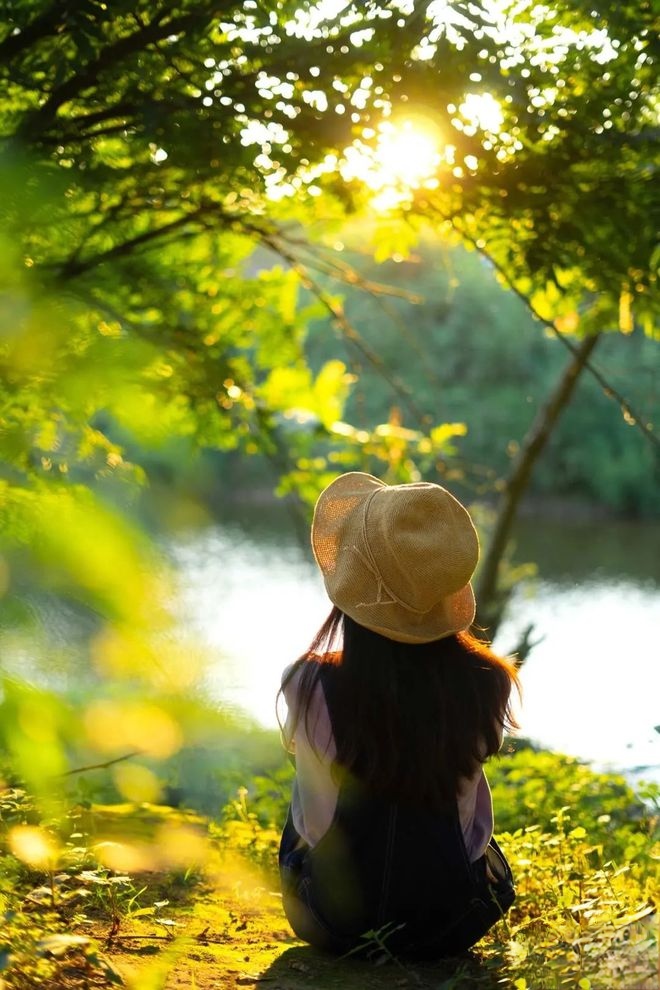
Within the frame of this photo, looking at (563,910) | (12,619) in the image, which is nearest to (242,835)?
(563,910)

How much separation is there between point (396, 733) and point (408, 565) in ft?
1.13

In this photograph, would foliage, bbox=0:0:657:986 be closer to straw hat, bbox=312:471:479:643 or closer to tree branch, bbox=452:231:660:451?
tree branch, bbox=452:231:660:451

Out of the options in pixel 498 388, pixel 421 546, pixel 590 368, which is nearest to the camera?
pixel 421 546

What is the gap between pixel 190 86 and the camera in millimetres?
3398

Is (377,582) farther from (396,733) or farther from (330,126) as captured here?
(330,126)

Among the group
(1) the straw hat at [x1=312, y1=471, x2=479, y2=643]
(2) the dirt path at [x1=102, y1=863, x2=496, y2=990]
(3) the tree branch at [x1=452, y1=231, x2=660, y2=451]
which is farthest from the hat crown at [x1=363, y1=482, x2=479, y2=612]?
(3) the tree branch at [x1=452, y1=231, x2=660, y2=451]

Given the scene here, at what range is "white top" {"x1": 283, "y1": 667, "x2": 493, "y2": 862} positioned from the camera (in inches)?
99.0

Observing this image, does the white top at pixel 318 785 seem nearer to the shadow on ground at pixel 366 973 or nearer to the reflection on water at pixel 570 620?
the shadow on ground at pixel 366 973

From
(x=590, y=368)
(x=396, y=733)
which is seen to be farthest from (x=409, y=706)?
(x=590, y=368)

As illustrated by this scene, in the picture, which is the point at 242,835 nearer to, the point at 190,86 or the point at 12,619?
the point at 190,86

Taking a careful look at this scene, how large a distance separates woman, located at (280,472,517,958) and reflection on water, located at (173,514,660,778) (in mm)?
1453

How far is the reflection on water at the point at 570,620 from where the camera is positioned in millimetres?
10227

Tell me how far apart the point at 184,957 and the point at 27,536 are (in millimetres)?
2043

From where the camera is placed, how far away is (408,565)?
2459mm
